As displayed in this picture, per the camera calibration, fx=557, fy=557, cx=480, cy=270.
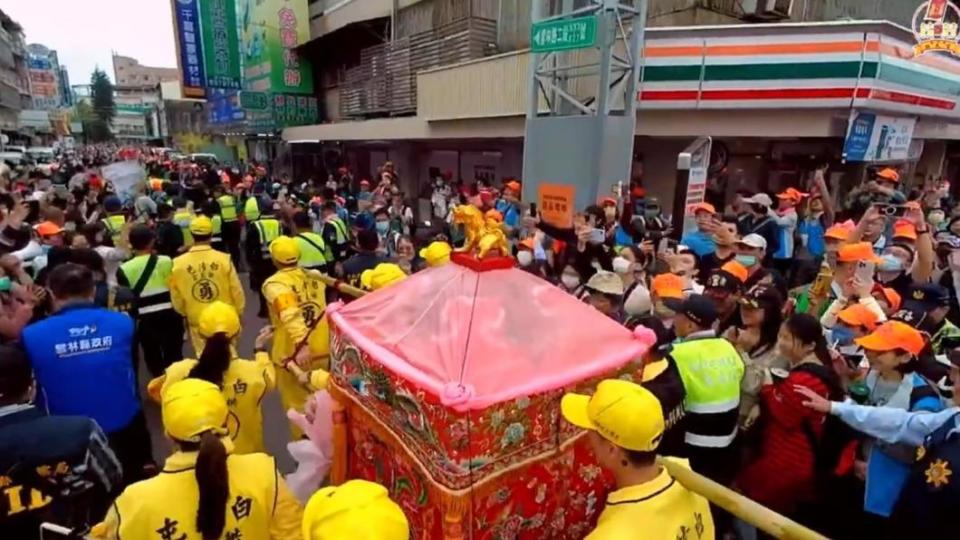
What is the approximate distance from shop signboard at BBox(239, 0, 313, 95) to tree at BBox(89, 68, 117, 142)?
63.0 m

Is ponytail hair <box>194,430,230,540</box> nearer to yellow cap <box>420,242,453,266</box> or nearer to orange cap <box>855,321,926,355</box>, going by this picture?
yellow cap <box>420,242,453,266</box>

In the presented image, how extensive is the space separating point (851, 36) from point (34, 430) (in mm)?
10607

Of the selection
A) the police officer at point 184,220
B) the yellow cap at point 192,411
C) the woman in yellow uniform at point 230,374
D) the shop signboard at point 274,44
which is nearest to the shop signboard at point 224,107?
the shop signboard at point 274,44

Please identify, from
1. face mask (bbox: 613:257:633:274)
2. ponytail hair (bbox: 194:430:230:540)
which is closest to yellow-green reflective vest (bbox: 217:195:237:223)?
face mask (bbox: 613:257:633:274)

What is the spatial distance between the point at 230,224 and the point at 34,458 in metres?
7.72

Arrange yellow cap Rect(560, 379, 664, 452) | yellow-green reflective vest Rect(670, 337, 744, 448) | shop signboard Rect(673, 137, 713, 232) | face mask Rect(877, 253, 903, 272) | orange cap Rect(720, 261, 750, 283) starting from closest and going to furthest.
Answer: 1. yellow cap Rect(560, 379, 664, 452)
2. yellow-green reflective vest Rect(670, 337, 744, 448)
3. orange cap Rect(720, 261, 750, 283)
4. face mask Rect(877, 253, 903, 272)
5. shop signboard Rect(673, 137, 713, 232)

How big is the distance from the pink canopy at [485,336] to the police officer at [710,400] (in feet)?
1.95

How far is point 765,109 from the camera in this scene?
30.5 ft

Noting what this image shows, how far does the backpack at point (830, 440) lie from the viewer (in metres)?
2.65

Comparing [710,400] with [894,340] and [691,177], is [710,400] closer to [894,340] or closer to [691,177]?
[894,340]

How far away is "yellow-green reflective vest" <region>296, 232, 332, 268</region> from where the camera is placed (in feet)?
17.3

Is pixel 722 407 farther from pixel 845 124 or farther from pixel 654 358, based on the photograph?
pixel 845 124

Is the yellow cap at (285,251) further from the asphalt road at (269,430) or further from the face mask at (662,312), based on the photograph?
the face mask at (662,312)

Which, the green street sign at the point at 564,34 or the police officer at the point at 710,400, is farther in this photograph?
the green street sign at the point at 564,34
